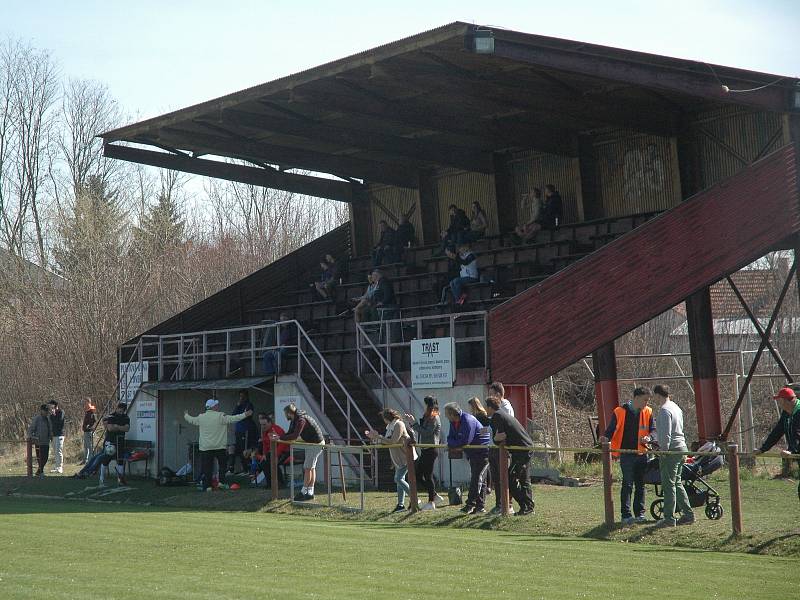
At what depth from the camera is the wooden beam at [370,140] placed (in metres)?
28.7


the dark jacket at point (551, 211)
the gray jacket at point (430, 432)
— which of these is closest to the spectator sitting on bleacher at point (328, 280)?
the dark jacket at point (551, 211)

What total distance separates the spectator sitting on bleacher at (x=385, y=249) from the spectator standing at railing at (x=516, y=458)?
1517 cm

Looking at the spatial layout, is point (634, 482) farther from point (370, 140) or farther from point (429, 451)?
point (370, 140)

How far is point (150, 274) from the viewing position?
50.1 meters

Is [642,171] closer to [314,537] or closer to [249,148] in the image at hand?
[249,148]

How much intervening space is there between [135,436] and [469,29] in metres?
13.8

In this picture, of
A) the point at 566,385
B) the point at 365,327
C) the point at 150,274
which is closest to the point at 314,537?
the point at 365,327

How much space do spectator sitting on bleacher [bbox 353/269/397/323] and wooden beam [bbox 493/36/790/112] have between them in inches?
293

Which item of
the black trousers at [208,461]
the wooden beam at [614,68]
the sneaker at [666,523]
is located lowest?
the sneaker at [666,523]

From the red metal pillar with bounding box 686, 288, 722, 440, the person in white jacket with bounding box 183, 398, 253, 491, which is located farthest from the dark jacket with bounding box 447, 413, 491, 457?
the red metal pillar with bounding box 686, 288, 722, 440

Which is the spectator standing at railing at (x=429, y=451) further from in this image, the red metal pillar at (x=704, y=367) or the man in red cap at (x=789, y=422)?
the red metal pillar at (x=704, y=367)

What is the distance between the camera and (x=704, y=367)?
27.8 metres

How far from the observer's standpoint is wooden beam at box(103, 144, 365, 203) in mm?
31344

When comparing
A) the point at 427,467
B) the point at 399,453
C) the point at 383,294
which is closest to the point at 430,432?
the point at 427,467
